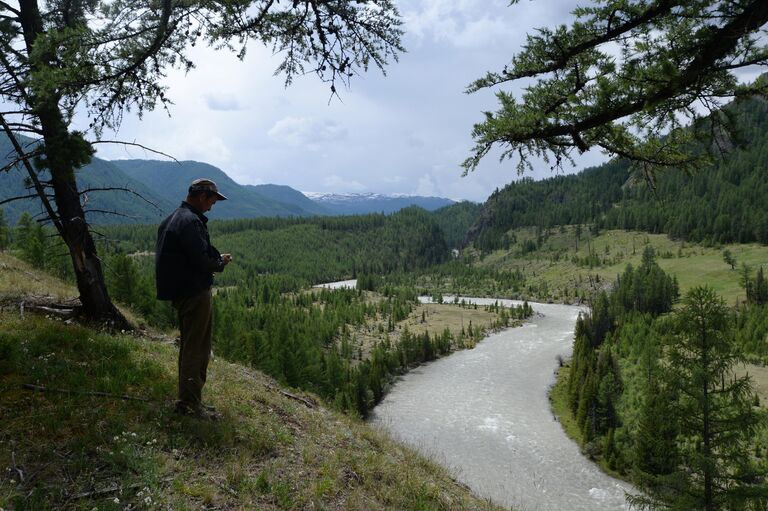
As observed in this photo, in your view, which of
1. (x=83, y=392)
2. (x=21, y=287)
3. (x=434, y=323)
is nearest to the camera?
(x=83, y=392)

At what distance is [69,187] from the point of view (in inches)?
400

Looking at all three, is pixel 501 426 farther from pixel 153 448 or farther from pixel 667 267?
pixel 667 267

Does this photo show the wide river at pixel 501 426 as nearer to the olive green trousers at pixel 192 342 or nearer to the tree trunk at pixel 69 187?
the tree trunk at pixel 69 187

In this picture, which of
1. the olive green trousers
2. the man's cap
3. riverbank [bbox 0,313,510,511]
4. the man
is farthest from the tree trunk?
the olive green trousers

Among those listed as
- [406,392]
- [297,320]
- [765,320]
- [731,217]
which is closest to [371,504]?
[406,392]

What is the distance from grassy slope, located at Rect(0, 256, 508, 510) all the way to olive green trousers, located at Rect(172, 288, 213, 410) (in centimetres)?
42

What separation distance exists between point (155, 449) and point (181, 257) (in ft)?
8.79

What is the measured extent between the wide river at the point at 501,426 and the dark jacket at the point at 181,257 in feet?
63.5

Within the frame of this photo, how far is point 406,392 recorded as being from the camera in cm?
6512

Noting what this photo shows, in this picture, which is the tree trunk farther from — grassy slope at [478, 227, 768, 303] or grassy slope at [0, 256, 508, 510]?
grassy slope at [478, 227, 768, 303]

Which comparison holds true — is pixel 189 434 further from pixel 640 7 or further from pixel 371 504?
pixel 640 7

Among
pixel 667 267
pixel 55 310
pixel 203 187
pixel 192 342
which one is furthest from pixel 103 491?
pixel 667 267

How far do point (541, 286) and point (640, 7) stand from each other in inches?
6920

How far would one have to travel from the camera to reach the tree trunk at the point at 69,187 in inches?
341
